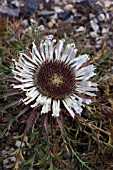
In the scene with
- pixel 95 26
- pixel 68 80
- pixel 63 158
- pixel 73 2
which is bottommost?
pixel 63 158

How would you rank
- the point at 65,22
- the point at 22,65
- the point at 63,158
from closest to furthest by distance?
1. the point at 22,65
2. the point at 63,158
3. the point at 65,22

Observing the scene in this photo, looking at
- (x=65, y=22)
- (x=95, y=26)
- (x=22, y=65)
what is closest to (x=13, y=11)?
(x=65, y=22)

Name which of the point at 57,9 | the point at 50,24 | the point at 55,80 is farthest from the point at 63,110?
the point at 57,9

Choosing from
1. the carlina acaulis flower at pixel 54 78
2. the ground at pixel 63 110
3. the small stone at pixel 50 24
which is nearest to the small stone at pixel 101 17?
the ground at pixel 63 110

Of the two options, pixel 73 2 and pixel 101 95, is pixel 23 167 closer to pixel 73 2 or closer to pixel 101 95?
pixel 101 95

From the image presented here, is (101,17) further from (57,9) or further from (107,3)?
(57,9)

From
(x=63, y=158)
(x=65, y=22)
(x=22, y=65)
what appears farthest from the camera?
(x=65, y=22)

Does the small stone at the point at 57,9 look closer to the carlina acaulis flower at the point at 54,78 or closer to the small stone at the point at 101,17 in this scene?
the small stone at the point at 101,17
